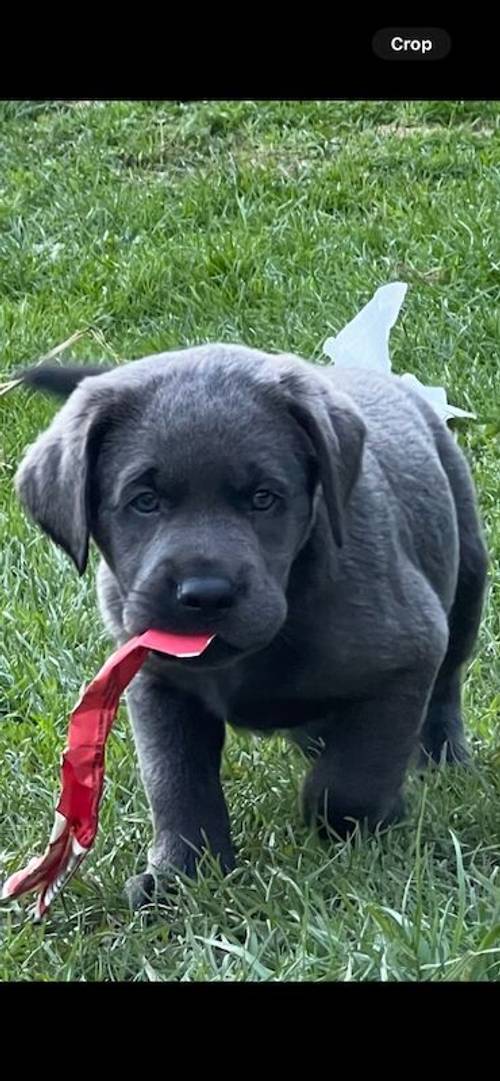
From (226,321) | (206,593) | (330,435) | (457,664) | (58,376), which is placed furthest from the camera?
(457,664)

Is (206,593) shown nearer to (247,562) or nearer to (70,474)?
(247,562)

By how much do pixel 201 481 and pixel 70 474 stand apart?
0.22 meters

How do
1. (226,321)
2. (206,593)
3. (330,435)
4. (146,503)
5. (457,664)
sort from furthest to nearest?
(457,664) → (226,321) → (330,435) → (146,503) → (206,593)

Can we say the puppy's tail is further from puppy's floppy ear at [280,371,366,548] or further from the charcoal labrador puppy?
puppy's floppy ear at [280,371,366,548]

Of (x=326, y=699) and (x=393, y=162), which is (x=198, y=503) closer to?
(x=326, y=699)

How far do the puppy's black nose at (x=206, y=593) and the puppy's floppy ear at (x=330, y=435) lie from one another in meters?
0.28

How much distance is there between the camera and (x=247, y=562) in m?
2.60

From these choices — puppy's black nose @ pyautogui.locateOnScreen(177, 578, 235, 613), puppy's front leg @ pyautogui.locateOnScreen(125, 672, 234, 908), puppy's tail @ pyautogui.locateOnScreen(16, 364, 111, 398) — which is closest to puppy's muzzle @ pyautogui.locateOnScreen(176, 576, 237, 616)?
puppy's black nose @ pyautogui.locateOnScreen(177, 578, 235, 613)

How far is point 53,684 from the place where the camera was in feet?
10.0

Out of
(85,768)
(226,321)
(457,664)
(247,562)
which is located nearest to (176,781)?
(85,768)

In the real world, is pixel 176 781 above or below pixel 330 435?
below

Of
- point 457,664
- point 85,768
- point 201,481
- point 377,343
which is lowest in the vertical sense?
point 457,664

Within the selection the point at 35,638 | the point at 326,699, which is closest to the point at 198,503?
the point at 326,699
